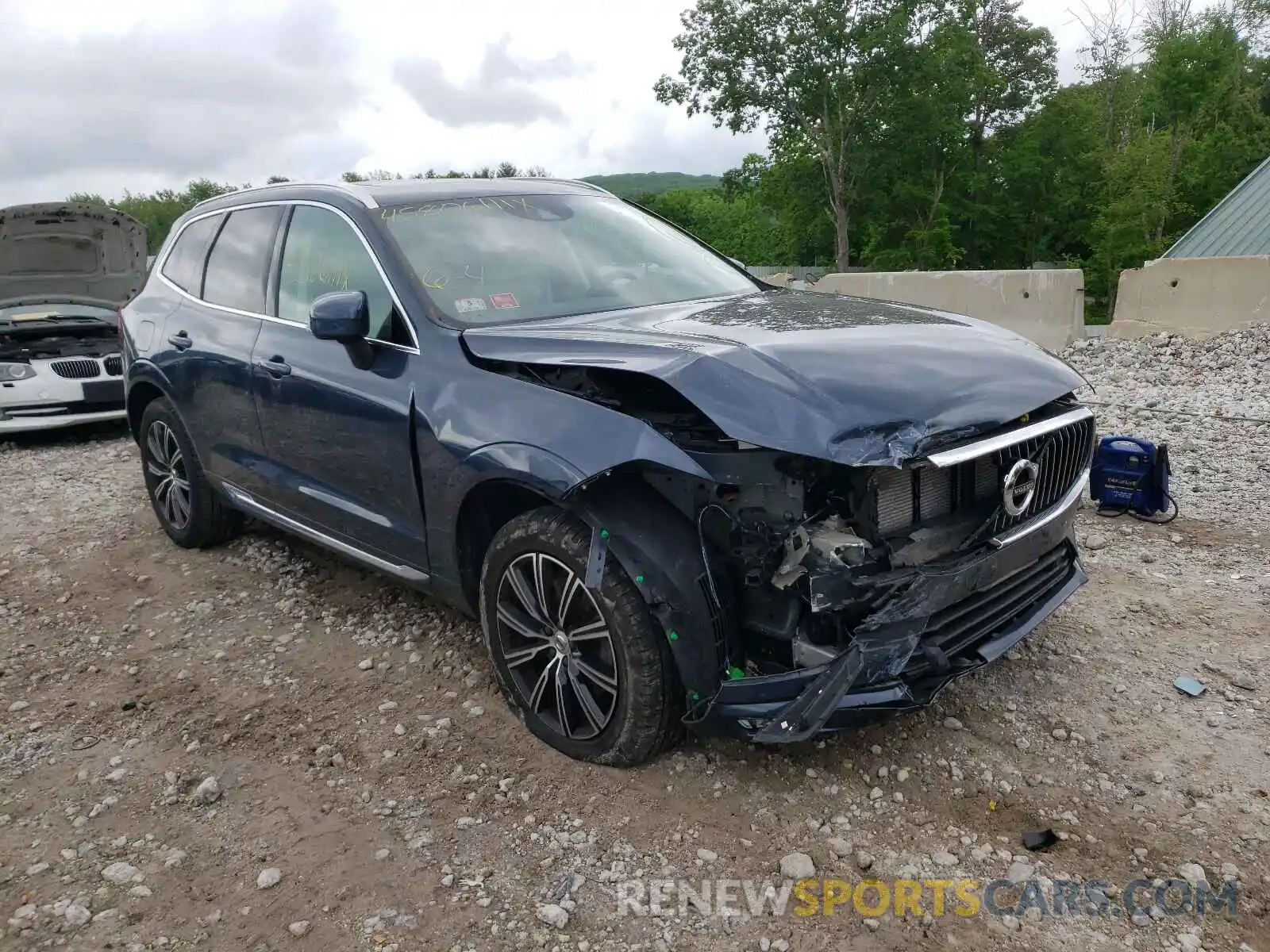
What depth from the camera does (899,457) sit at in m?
2.36

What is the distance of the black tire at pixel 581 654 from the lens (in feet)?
8.77

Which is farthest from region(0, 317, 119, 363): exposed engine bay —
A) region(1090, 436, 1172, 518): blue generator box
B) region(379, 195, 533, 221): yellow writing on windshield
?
region(1090, 436, 1172, 518): blue generator box

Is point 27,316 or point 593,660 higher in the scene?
point 27,316

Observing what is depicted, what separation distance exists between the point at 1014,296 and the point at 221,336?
9.39 m

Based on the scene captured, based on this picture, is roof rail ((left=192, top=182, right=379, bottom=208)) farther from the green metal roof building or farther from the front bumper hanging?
the green metal roof building

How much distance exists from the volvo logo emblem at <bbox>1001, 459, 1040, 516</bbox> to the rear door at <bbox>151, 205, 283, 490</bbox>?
3.13 metres

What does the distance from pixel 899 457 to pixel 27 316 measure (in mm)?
9061

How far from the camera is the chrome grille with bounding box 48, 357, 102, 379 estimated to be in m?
8.58

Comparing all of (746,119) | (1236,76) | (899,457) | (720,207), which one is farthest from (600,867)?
(720,207)

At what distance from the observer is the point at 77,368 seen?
8641 mm

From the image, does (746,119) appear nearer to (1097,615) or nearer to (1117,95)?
(1117,95)

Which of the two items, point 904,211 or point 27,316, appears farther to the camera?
point 904,211

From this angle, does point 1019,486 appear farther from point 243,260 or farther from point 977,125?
point 977,125

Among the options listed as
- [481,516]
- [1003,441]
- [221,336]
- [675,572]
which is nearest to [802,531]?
[675,572]
